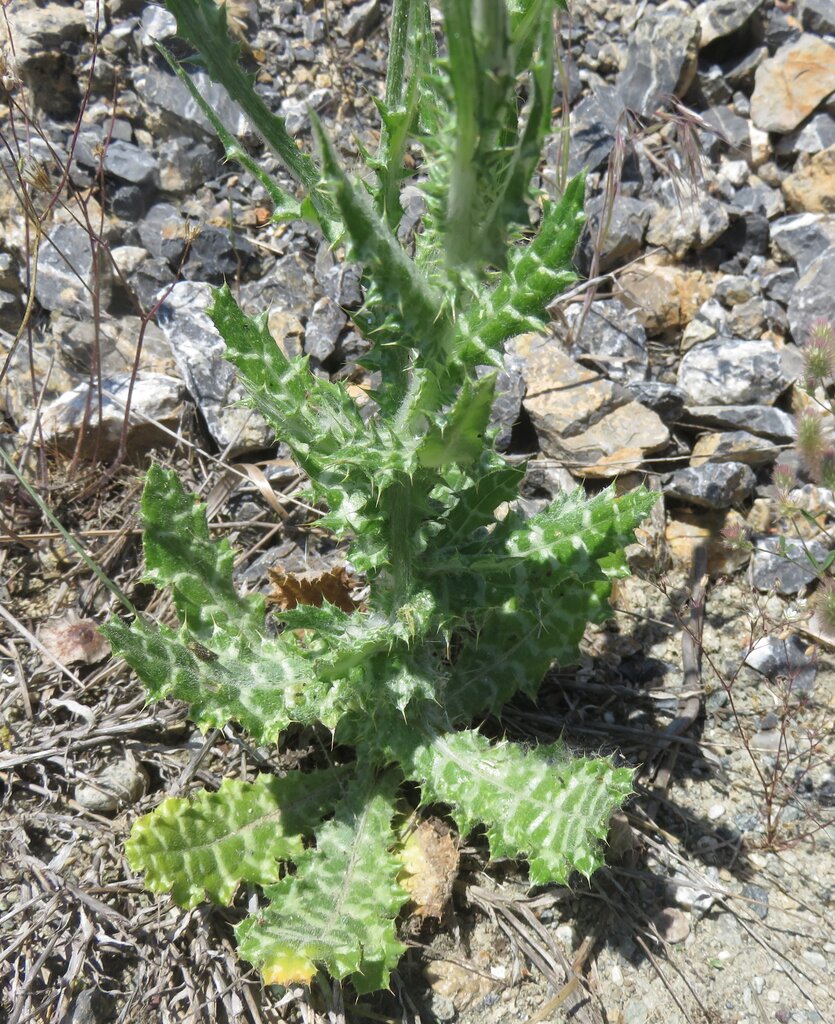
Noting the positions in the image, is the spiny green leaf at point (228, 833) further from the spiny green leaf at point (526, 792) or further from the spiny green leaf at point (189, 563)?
the spiny green leaf at point (189, 563)

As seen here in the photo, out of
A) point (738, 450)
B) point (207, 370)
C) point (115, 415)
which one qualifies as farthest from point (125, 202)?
point (738, 450)

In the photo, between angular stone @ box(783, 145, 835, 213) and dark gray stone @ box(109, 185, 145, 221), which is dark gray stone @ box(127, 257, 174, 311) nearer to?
dark gray stone @ box(109, 185, 145, 221)

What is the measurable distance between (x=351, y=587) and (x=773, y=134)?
3436mm

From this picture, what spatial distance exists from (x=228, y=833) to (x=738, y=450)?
254cm

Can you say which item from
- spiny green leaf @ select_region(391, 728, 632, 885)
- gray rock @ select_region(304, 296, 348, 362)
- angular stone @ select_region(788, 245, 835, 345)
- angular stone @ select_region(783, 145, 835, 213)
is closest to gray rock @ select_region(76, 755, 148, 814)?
spiny green leaf @ select_region(391, 728, 632, 885)

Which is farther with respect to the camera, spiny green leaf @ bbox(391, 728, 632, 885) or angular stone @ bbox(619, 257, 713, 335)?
angular stone @ bbox(619, 257, 713, 335)

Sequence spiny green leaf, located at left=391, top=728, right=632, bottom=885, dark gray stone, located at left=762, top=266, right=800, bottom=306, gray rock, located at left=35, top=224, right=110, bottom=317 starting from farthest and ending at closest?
dark gray stone, located at left=762, top=266, right=800, bottom=306, gray rock, located at left=35, top=224, right=110, bottom=317, spiny green leaf, located at left=391, top=728, right=632, bottom=885

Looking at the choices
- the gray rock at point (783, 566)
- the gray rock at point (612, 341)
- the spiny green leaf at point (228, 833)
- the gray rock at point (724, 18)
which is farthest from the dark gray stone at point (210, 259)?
the gray rock at point (724, 18)

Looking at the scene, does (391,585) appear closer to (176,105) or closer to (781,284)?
(781,284)

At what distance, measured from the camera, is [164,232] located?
430 cm

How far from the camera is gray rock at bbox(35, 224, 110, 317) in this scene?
13.5ft

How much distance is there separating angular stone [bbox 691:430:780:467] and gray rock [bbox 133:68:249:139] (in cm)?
280

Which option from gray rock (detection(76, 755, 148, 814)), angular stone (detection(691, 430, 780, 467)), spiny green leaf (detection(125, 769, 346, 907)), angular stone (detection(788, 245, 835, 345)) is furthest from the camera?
angular stone (detection(788, 245, 835, 345))

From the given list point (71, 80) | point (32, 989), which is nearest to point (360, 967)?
point (32, 989)
